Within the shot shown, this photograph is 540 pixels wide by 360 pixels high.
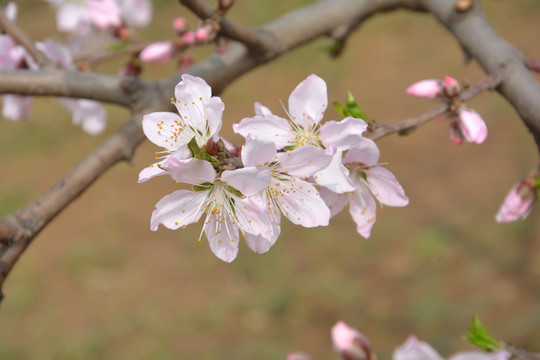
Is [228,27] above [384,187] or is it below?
above

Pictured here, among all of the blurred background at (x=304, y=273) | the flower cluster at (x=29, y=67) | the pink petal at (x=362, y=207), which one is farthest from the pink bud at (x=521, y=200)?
the blurred background at (x=304, y=273)

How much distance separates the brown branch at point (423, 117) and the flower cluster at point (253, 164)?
0.12 feet

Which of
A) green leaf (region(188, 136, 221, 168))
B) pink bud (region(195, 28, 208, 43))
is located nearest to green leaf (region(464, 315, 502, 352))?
green leaf (region(188, 136, 221, 168))

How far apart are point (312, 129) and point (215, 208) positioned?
198 millimetres

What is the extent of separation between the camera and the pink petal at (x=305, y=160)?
77 cm

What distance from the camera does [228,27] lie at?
117cm

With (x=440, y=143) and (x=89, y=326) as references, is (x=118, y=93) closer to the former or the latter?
(x=89, y=326)

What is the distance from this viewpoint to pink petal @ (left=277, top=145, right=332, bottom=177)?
30.4 inches

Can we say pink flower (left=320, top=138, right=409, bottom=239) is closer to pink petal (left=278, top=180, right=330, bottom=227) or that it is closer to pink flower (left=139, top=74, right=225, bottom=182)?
pink petal (left=278, top=180, right=330, bottom=227)

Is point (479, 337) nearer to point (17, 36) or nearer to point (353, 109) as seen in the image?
point (353, 109)

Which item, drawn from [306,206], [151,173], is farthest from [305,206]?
[151,173]

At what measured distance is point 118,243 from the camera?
4.80 meters

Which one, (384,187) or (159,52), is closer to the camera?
A: (384,187)

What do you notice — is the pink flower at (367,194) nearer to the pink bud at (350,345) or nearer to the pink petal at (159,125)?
the pink bud at (350,345)
